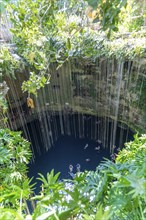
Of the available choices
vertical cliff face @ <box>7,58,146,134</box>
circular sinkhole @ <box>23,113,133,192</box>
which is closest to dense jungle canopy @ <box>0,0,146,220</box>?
vertical cliff face @ <box>7,58,146,134</box>

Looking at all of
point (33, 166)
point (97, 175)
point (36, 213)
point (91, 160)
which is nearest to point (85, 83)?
point (91, 160)

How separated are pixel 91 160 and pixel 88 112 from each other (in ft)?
4.42

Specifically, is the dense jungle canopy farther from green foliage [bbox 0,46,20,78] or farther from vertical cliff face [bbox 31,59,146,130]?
vertical cliff face [bbox 31,59,146,130]

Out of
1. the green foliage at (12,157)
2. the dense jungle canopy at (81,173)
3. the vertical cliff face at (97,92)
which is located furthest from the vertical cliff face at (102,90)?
the green foliage at (12,157)

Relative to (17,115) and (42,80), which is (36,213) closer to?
(42,80)

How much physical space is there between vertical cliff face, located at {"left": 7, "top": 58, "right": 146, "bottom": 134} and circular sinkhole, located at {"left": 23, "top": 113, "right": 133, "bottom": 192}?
0.18 m

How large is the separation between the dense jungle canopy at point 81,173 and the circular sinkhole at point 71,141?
0.95 meters

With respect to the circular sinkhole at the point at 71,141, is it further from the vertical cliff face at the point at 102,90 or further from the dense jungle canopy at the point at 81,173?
the dense jungle canopy at the point at 81,173

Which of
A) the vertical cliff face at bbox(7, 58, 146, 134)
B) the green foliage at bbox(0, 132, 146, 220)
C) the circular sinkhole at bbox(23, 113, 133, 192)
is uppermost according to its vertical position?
the green foliage at bbox(0, 132, 146, 220)

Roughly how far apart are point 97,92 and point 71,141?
3.90 feet

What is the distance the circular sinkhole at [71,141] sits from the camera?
392 cm

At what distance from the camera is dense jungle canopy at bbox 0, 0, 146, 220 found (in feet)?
3.08

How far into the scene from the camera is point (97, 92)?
4605mm

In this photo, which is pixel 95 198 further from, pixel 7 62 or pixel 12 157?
pixel 7 62
